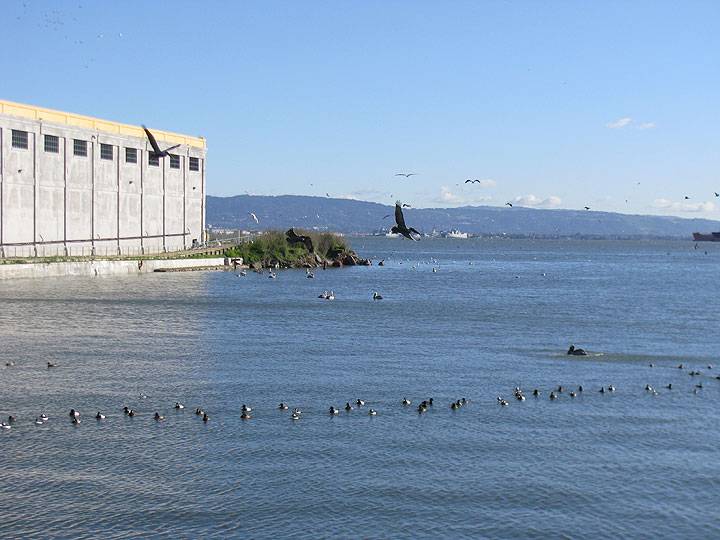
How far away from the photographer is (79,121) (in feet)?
350

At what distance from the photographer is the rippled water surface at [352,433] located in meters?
22.5

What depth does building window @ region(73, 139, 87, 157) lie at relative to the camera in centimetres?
10612

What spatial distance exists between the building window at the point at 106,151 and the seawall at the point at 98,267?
39.1 feet

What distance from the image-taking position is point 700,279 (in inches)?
5541

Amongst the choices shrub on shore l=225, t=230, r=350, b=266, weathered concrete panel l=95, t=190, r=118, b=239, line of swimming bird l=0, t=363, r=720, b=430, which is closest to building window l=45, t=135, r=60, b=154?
weathered concrete panel l=95, t=190, r=118, b=239

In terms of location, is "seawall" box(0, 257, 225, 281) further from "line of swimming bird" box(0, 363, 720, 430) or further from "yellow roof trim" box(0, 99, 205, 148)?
"line of swimming bird" box(0, 363, 720, 430)

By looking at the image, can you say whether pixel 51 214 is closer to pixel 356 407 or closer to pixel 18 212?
pixel 18 212

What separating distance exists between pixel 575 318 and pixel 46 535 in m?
54.9

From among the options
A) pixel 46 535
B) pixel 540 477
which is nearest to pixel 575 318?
pixel 540 477

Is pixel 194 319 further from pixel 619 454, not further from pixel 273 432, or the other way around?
pixel 619 454

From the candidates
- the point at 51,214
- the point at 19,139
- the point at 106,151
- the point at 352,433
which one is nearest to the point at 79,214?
the point at 51,214

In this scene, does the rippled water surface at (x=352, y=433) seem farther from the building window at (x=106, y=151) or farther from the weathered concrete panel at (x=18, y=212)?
the building window at (x=106, y=151)

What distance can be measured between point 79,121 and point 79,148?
2.72 metres

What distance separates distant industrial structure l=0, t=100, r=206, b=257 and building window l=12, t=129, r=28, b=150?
0.09m
